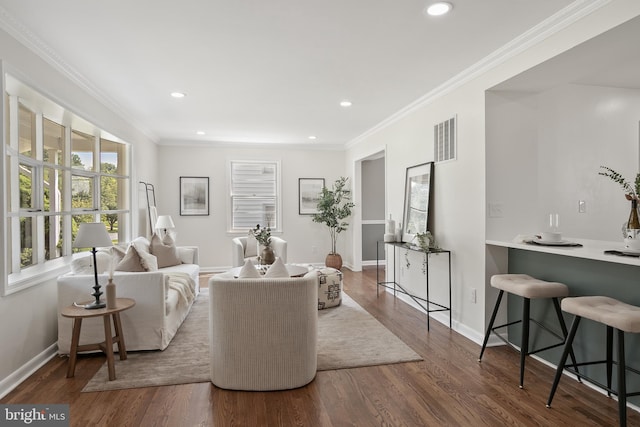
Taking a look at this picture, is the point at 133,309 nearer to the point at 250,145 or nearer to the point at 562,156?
the point at 562,156

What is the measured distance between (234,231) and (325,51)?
4703 millimetres

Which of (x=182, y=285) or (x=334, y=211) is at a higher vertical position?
(x=334, y=211)

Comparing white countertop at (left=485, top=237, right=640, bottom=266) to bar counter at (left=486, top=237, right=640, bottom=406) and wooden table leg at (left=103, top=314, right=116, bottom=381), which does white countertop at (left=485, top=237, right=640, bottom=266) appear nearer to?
bar counter at (left=486, top=237, right=640, bottom=406)

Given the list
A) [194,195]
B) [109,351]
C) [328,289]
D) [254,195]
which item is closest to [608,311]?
[328,289]

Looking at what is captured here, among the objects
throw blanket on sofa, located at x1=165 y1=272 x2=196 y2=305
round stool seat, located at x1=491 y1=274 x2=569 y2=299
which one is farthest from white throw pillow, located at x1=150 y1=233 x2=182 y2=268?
round stool seat, located at x1=491 y1=274 x2=569 y2=299

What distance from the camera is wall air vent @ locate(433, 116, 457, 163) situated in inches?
150

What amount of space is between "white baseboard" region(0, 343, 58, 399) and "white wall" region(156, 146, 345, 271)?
3860mm

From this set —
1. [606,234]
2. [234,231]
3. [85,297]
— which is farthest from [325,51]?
[234,231]

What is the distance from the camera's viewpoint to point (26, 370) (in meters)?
2.74

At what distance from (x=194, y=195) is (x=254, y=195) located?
1108 mm

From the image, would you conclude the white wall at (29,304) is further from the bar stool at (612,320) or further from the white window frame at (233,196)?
the bar stool at (612,320)

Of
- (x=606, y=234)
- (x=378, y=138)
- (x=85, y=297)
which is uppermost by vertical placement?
(x=378, y=138)

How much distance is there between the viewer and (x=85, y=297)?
3078mm

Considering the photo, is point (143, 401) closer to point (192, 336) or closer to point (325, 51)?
point (192, 336)
